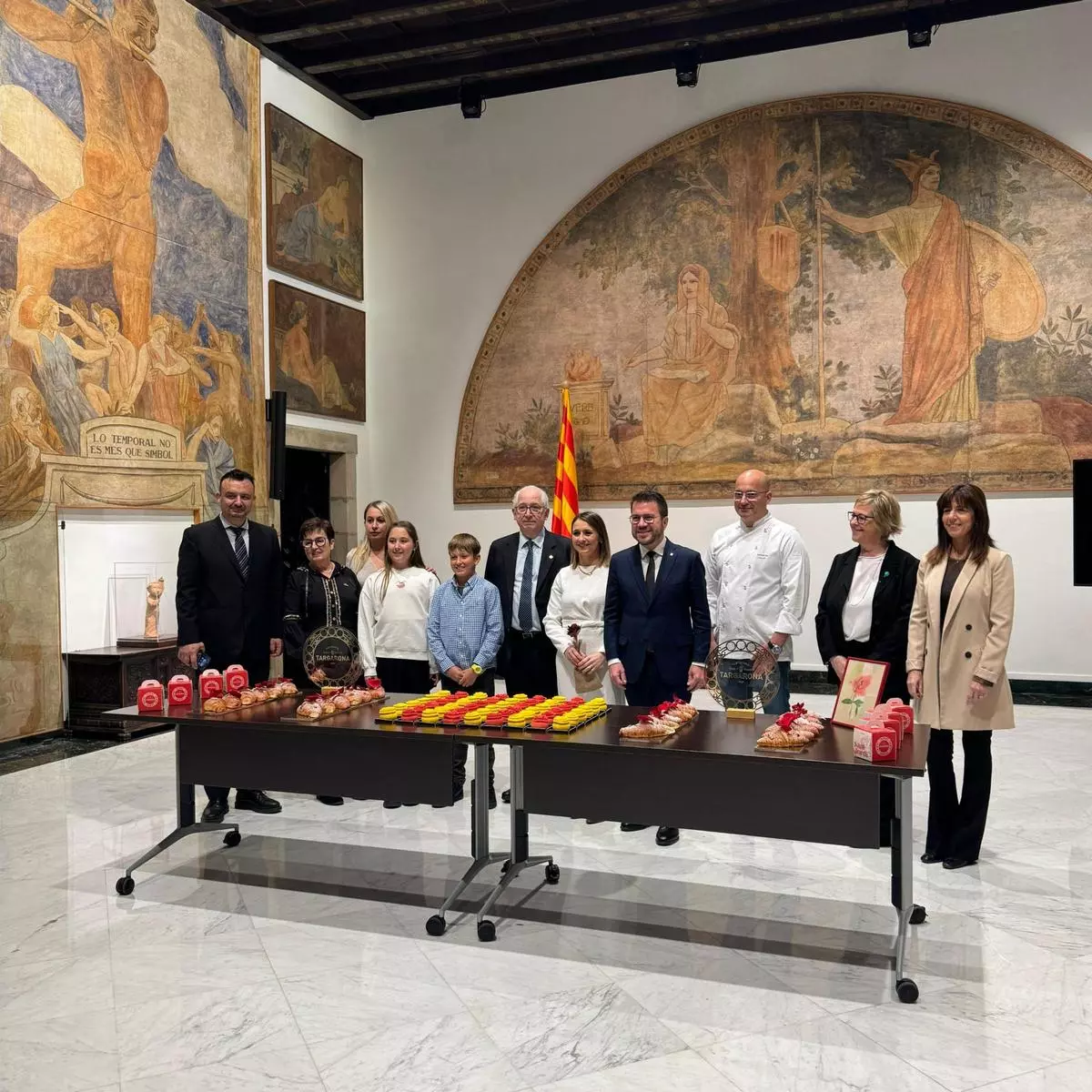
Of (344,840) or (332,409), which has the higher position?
(332,409)

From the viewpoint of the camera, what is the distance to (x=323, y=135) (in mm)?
12062

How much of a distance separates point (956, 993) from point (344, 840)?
3.01 m

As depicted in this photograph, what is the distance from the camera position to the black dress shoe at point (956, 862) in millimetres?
4777

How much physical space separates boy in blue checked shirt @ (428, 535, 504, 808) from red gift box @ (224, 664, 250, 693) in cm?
118

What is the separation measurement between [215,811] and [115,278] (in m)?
5.17

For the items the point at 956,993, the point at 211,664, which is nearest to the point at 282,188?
the point at 211,664

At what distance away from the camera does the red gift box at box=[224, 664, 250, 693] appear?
493cm

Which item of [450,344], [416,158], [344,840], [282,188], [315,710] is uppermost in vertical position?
[416,158]

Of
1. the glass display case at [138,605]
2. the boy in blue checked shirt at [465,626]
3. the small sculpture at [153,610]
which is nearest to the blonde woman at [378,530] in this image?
the boy in blue checked shirt at [465,626]

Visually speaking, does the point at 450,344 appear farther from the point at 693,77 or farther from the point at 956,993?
the point at 956,993

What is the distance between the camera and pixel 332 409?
12.1 m

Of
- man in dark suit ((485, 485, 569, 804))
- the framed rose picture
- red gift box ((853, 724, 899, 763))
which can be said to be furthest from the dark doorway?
→ red gift box ((853, 724, 899, 763))

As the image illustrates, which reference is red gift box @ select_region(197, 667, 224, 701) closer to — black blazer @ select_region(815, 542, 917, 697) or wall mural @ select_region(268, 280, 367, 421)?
black blazer @ select_region(815, 542, 917, 697)

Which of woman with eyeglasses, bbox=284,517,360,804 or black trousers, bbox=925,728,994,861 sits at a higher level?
woman with eyeglasses, bbox=284,517,360,804
